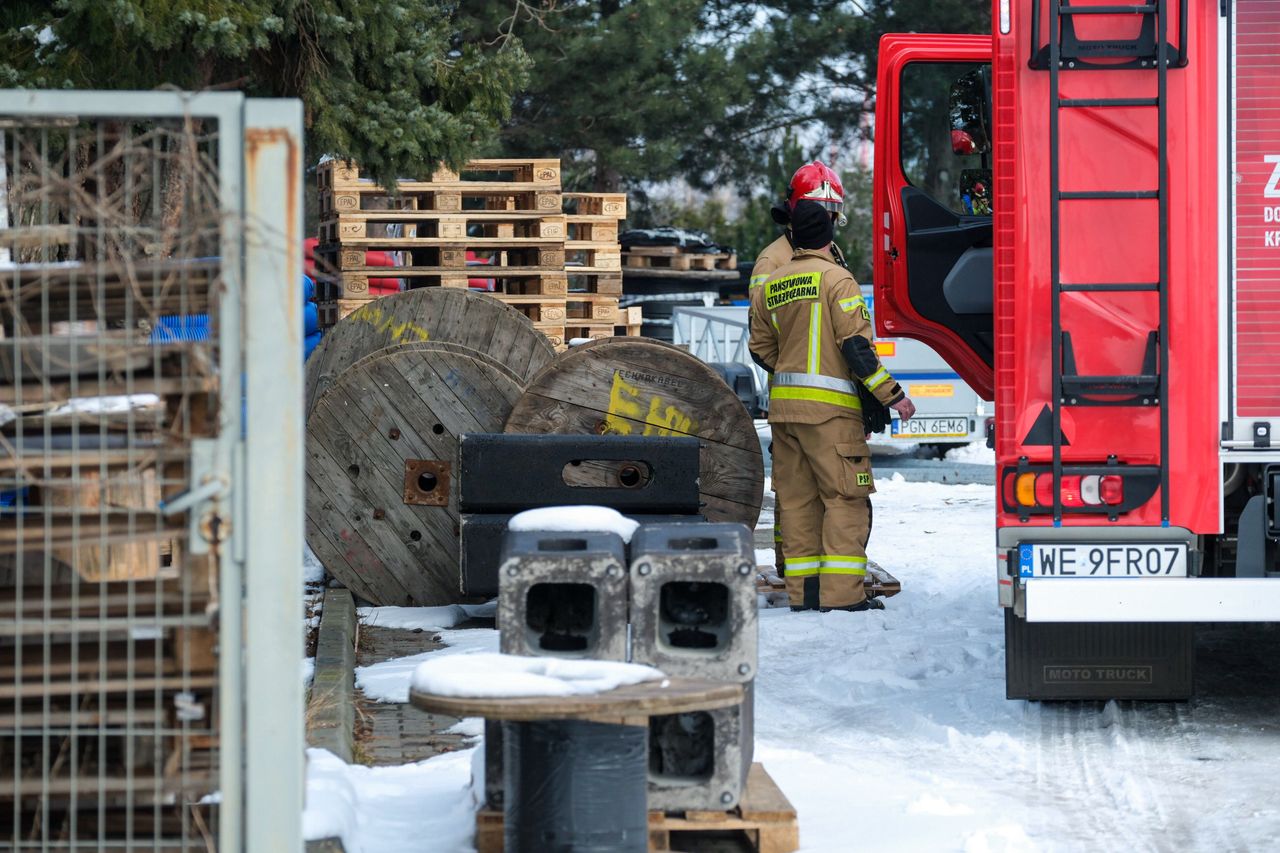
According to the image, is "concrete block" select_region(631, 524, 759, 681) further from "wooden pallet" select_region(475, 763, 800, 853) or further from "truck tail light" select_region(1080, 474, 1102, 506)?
"truck tail light" select_region(1080, 474, 1102, 506)

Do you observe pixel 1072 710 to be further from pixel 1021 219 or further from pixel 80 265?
pixel 80 265

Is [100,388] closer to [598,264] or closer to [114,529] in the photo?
[114,529]

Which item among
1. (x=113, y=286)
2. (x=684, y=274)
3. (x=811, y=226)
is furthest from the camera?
(x=684, y=274)

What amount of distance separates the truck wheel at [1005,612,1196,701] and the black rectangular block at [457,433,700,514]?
2144 millimetres

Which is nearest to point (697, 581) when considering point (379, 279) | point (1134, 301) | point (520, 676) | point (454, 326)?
point (520, 676)

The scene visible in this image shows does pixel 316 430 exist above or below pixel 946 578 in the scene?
above

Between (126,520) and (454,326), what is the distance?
248 inches

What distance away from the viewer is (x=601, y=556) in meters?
4.70

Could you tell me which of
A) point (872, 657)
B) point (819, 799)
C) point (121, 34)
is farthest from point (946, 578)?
point (121, 34)

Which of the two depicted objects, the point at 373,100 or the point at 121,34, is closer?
the point at 121,34

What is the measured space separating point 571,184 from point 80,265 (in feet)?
77.2

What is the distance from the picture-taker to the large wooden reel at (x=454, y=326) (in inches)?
389

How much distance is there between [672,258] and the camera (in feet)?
74.0

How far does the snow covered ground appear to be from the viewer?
5.13 m
